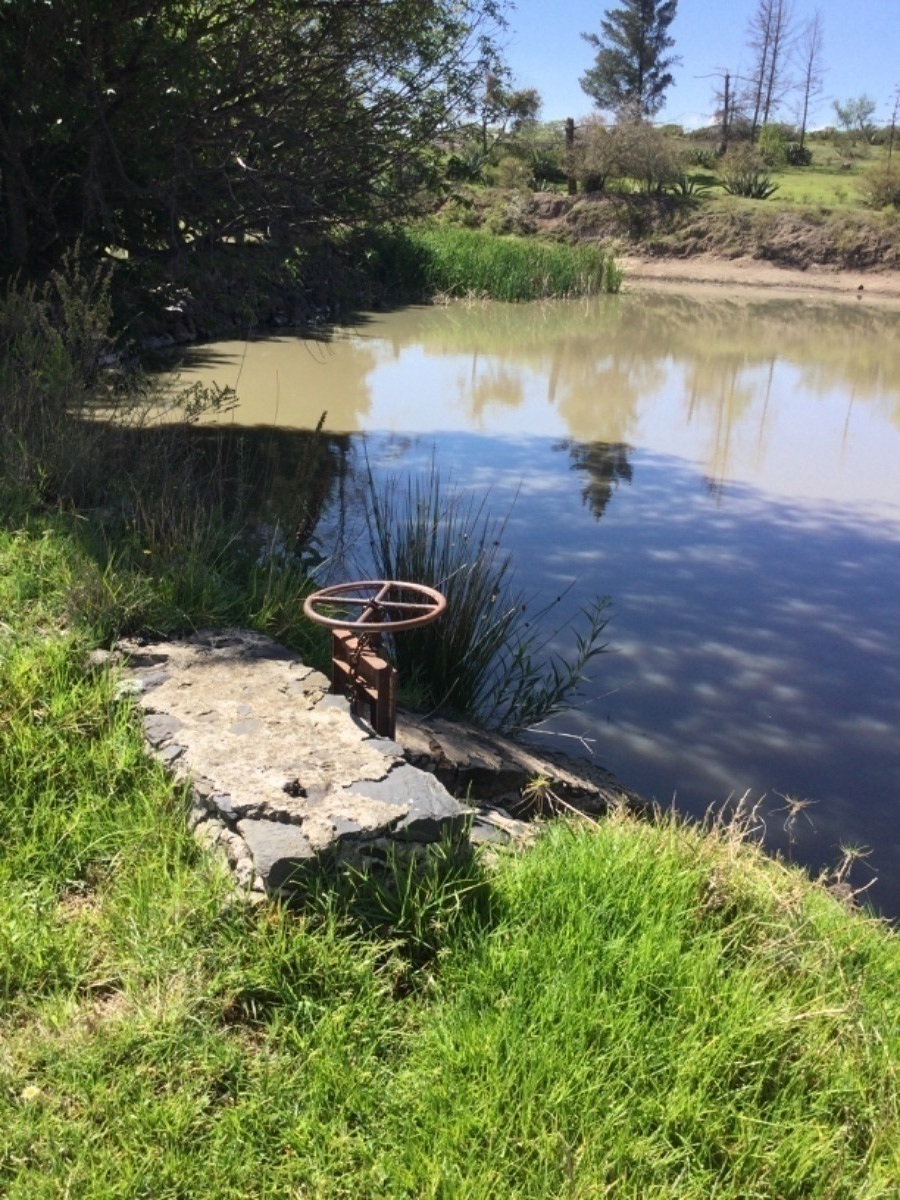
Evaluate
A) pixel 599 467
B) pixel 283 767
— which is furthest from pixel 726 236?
pixel 283 767

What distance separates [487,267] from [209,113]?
54.9ft

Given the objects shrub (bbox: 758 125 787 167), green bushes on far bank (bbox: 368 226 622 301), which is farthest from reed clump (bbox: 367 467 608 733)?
shrub (bbox: 758 125 787 167)

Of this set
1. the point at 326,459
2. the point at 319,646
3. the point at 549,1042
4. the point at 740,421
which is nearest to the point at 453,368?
the point at 740,421

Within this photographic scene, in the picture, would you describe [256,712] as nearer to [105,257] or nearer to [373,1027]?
[373,1027]

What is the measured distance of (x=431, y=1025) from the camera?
2338 mm

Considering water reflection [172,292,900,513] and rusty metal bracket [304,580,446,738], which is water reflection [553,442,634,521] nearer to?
water reflection [172,292,900,513]

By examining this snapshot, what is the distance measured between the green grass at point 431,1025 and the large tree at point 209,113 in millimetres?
5824

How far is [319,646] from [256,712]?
49.9 inches

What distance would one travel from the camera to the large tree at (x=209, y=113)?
7344 mm

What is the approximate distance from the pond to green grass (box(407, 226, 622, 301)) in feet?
9.16

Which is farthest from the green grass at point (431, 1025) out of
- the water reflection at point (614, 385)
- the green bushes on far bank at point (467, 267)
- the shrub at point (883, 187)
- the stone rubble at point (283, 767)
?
the shrub at point (883, 187)

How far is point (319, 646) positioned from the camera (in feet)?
14.5

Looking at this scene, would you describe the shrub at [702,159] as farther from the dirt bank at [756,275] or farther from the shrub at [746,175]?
the dirt bank at [756,275]

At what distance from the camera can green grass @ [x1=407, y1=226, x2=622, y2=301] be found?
78.3ft
